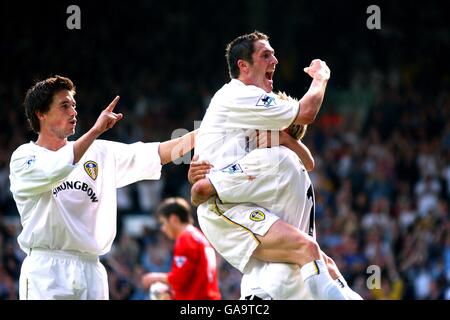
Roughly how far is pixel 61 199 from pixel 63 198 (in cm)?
2

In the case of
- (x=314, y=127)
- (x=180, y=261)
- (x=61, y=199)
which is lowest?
(x=180, y=261)

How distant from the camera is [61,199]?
703 centimetres

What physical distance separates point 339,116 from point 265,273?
11224 mm

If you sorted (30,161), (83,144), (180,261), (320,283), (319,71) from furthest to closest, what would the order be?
1. (180,261)
2. (319,71)
3. (30,161)
4. (83,144)
5. (320,283)

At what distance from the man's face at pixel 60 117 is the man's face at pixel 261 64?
139 centimetres

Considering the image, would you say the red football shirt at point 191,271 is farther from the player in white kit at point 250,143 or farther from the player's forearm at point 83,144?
the player's forearm at point 83,144

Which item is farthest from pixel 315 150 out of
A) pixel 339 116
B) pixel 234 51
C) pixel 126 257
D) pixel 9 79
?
pixel 234 51

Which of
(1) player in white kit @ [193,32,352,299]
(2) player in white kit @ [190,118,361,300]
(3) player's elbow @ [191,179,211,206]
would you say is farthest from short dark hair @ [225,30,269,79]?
(3) player's elbow @ [191,179,211,206]

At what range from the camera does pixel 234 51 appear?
7.45m

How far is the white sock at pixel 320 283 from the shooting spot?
21.6 ft

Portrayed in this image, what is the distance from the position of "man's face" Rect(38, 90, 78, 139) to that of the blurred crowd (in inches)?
265

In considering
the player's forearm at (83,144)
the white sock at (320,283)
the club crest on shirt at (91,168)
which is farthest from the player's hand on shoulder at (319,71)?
the club crest on shirt at (91,168)

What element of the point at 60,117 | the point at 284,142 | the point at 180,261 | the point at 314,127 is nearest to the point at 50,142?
the point at 60,117

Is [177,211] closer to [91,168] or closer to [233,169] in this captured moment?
[91,168]
